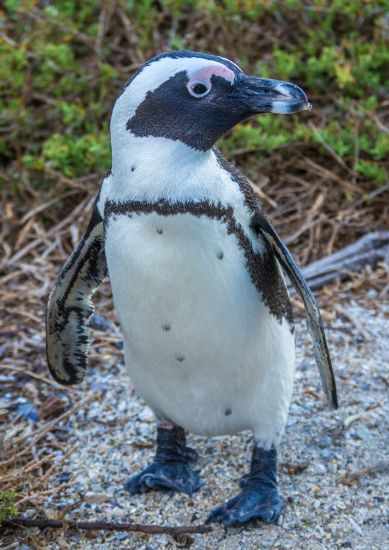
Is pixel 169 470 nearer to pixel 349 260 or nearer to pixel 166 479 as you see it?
pixel 166 479

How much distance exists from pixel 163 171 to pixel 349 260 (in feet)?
4.88

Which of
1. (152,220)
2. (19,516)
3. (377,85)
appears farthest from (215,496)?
(377,85)

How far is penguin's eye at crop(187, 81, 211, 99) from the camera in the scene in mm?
1580

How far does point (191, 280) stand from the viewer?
1.68 m

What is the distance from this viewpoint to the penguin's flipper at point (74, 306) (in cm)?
195

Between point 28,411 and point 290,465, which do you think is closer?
point 290,465

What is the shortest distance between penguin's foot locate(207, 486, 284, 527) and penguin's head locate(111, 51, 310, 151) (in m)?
0.82

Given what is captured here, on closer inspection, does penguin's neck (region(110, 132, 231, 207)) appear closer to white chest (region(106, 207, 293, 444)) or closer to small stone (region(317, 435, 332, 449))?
white chest (region(106, 207, 293, 444))

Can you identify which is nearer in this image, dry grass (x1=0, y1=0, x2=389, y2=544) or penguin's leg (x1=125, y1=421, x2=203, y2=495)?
penguin's leg (x1=125, y1=421, x2=203, y2=495)

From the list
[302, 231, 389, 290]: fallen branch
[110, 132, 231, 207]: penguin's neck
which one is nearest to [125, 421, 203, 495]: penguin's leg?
[110, 132, 231, 207]: penguin's neck

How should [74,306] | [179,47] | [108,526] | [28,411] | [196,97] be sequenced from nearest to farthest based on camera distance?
[196,97] < [108,526] < [74,306] < [28,411] < [179,47]

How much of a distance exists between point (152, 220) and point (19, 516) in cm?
82

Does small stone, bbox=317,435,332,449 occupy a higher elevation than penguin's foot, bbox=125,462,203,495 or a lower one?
higher

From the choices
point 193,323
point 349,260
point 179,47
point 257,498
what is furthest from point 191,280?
point 179,47
